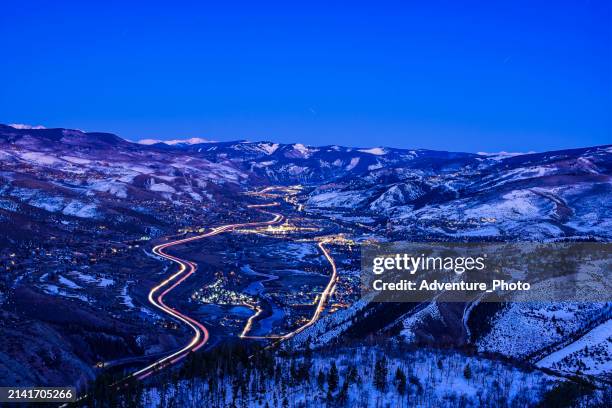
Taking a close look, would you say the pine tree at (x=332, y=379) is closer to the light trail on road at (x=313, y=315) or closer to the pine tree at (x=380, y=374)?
the pine tree at (x=380, y=374)

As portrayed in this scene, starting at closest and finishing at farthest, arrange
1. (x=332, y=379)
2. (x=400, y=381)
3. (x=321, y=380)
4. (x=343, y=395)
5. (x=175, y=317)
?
(x=343, y=395), (x=332, y=379), (x=400, y=381), (x=321, y=380), (x=175, y=317)

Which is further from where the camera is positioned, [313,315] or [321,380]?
[313,315]

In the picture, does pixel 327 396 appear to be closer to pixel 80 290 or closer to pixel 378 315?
pixel 378 315

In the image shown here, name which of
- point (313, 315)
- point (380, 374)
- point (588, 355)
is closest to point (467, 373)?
point (380, 374)

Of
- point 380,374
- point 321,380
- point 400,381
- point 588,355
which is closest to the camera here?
point 400,381

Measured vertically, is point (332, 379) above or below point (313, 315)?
below

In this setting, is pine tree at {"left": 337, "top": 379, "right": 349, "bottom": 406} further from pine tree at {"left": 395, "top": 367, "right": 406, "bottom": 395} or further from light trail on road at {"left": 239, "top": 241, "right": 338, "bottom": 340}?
light trail on road at {"left": 239, "top": 241, "right": 338, "bottom": 340}

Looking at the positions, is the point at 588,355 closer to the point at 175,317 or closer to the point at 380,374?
the point at 380,374

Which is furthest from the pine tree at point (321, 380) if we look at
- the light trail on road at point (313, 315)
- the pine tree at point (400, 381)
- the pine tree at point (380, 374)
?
the light trail on road at point (313, 315)

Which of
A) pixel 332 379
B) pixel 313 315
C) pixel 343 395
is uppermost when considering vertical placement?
pixel 313 315

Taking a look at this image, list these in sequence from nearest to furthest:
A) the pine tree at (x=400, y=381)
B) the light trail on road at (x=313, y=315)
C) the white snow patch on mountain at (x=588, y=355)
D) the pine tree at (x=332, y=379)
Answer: the pine tree at (x=400, y=381) → the pine tree at (x=332, y=379) → the white snow patch on mountain at (x=588, y=355) → the light trail on road at (x=313, y=315)

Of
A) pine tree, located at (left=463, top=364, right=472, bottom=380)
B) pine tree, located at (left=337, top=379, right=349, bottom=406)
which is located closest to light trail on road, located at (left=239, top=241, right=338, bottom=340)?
pine tree, located at (left=337, top=379, right=349, bottom=406)
